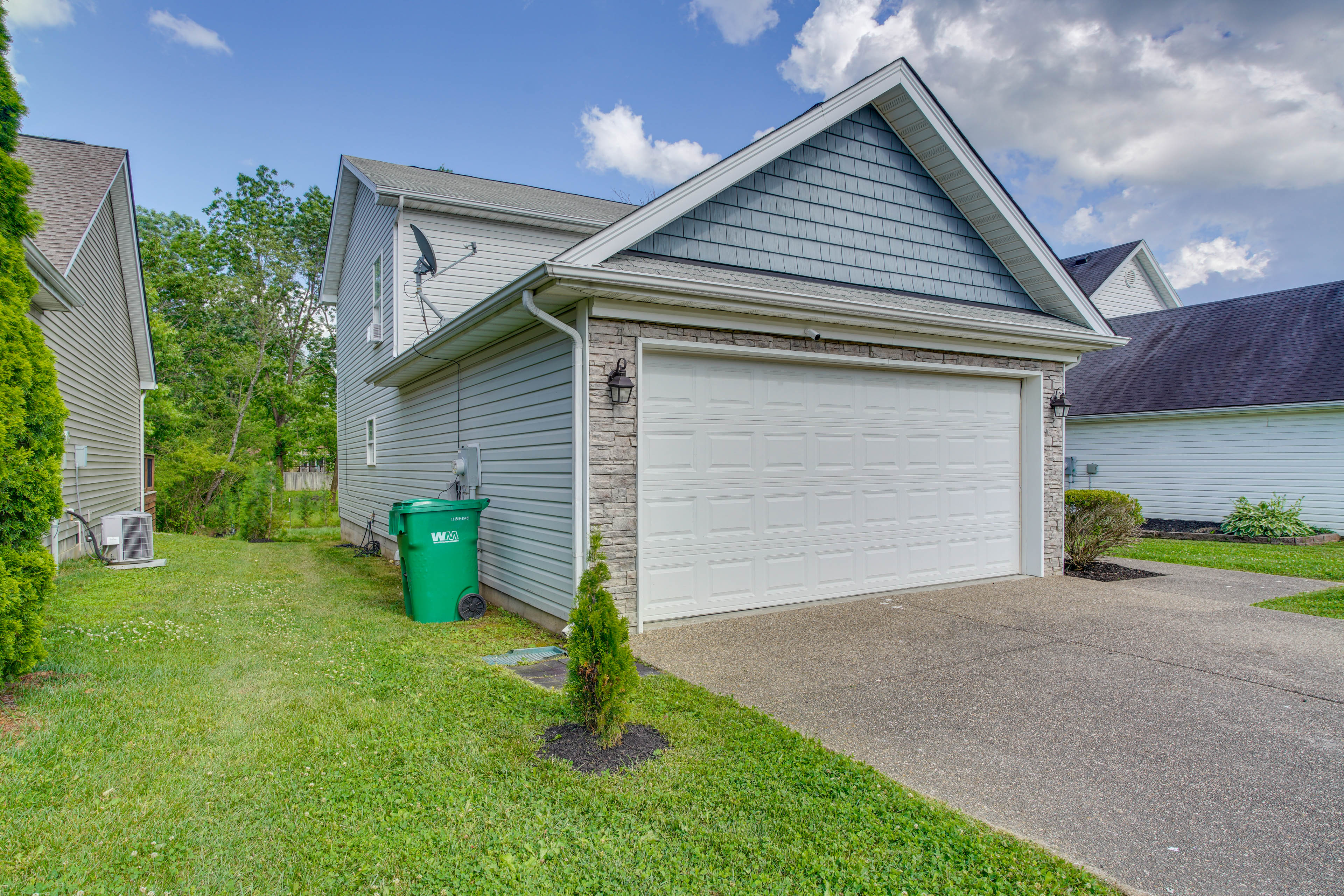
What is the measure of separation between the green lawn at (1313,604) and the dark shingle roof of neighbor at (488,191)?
8936 millimetres

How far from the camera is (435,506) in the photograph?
636 centimetres

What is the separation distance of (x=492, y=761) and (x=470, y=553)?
358 centimetres

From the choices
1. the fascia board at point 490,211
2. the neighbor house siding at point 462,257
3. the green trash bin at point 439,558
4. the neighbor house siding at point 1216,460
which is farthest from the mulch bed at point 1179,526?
the green trash bin at point 439,558

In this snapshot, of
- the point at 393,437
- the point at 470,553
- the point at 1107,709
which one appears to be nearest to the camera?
the point at 1107,709

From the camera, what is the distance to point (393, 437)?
11445 mm

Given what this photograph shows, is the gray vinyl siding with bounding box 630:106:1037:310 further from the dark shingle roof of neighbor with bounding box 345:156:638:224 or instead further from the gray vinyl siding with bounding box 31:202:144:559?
the gray vinyl siding with bounding box 31:202:144:559

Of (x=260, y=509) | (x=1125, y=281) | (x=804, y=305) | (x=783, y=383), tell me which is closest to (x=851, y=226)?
(x=804, y=305)

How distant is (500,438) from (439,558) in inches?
54.0

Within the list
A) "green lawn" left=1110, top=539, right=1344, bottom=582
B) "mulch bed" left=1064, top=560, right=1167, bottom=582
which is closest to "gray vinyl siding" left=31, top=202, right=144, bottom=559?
"mulch bed" left=1064, top=560, right=1167, bottom=582

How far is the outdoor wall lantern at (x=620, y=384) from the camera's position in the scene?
5.47 metres

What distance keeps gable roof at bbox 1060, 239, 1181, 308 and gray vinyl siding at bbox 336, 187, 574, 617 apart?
17.6 metres

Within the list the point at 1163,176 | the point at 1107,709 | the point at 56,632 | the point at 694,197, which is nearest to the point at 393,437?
the point at 56,632

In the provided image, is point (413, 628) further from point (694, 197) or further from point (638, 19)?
point (638, 19)

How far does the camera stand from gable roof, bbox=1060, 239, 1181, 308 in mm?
20359
